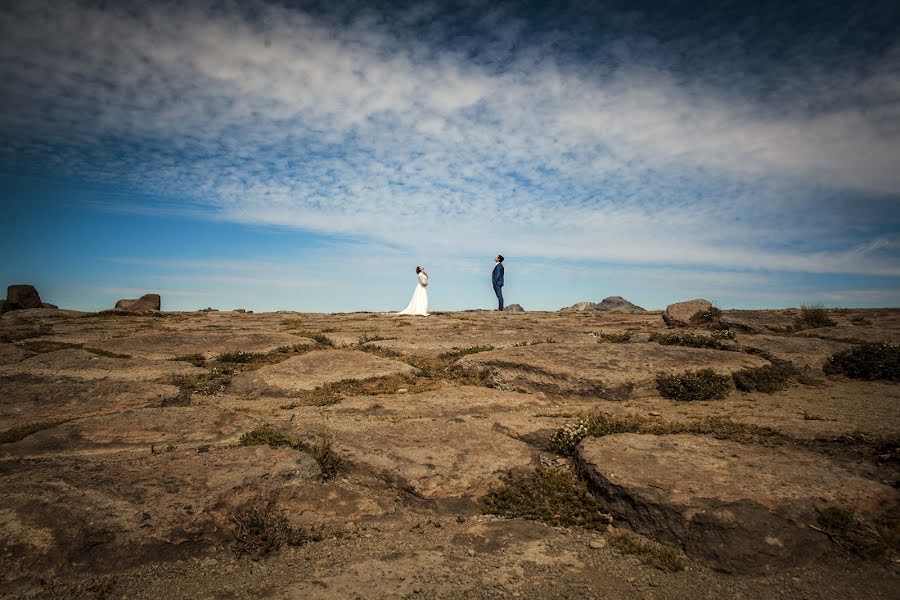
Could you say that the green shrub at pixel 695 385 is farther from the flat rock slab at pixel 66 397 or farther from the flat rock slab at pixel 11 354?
the flat rock slab at pixel 11 354

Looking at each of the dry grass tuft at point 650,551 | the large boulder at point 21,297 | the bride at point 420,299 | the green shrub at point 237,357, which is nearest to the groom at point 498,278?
the bride at point 420,299

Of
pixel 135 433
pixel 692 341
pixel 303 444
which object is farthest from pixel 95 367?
pixel 692 341

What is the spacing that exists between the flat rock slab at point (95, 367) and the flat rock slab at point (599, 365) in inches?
277

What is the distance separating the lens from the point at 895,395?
8852mm

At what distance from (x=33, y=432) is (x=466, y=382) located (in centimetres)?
770

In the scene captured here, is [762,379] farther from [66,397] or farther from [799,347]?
[66,397]

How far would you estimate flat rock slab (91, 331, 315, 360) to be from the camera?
1248cm

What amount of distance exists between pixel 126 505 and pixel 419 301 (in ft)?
77.8

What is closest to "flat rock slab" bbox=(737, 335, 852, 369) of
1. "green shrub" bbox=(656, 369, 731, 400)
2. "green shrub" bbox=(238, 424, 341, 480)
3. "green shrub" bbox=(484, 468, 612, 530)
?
"green shrub" bbox=(656, 369, 731, 400)

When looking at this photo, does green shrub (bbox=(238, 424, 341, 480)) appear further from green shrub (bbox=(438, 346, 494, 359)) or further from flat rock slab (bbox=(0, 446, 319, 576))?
green shrub (bbox=(438, 346, 494, 359))

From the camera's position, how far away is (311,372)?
10.6 m

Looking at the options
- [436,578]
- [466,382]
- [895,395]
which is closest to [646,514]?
[436,578]

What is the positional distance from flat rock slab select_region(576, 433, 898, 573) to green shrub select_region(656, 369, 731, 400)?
297 cm

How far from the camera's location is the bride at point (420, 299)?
1113 inches
